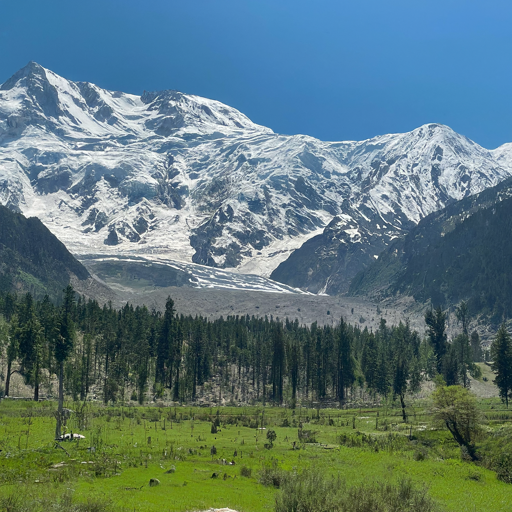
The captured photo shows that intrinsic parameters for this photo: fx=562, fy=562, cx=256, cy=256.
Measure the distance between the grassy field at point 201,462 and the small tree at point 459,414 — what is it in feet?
5.40

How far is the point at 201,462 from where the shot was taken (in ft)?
159

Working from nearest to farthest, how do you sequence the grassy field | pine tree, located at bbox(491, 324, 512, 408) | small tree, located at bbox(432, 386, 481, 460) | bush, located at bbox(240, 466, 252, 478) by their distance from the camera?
the grassy field, bush, located at bbox(240, 466, 252, 478), small tree, located at bbox(432, 386, 481, 460), pine tree, located at bbox(491, 324, 512, 408)

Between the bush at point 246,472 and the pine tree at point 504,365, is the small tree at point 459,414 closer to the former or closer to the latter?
the bush at point 246,472

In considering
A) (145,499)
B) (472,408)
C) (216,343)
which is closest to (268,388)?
(216,343)

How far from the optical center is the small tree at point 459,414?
62000 millimetres

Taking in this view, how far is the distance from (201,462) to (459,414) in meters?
30.4

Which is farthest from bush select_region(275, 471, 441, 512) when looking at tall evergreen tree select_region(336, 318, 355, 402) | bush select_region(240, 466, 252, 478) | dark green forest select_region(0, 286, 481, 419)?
tall evergreen tree select_region(336, 318, 355, 402)

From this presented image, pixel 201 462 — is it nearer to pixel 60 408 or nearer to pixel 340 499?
pixel 60 408

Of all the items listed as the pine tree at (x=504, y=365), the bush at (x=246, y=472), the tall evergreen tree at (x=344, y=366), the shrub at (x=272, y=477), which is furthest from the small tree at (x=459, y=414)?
the tall evergreen tree at (x=344, y=366)

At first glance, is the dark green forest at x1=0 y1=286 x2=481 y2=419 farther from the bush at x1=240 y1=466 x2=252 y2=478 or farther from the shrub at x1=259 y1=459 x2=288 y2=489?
the shrub at x1=259 y1=459 x2=288 y2=489

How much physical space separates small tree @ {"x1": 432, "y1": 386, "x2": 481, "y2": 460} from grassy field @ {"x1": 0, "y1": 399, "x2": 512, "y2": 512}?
1.65 metres

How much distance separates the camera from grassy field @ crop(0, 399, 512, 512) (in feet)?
119

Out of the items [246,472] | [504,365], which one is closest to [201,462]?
[246,472]

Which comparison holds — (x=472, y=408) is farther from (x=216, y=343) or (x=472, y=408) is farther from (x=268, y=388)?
(x=216, y=343)
